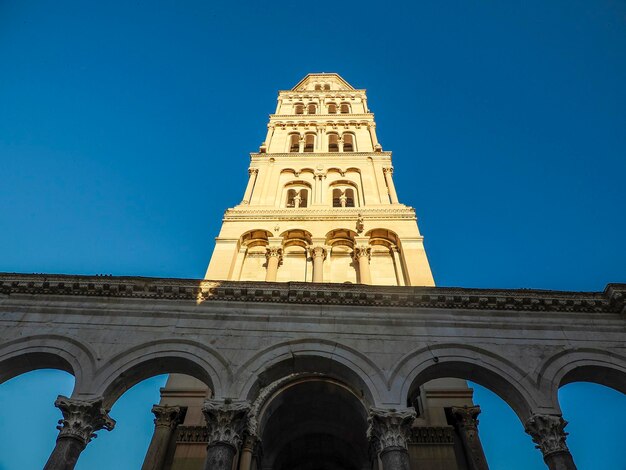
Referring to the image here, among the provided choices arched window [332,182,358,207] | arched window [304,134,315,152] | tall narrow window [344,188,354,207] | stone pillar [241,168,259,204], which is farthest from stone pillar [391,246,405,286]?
arched window [304,134,315,152]

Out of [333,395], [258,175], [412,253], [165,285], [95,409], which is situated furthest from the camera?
[258,175]

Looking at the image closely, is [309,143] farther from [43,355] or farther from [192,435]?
[43,355]

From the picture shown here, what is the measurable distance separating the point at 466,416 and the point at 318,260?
28.0 ft

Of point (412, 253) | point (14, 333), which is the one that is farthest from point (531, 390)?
point (14, 333)

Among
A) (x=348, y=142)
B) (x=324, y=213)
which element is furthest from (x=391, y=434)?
(x=348, y=142)

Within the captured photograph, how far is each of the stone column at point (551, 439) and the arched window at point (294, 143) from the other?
23.4m

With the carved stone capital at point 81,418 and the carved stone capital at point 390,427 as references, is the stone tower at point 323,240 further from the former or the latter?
the carved stone capital at point 81,418

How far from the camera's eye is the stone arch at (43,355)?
11.9 metres

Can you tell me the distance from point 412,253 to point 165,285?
11.0 metres

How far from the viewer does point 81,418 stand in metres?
10.6

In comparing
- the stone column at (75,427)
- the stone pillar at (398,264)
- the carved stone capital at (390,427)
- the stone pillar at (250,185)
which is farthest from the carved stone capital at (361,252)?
the stone column at (75,427)

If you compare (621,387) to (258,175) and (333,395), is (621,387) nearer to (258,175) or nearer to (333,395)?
(333,395)

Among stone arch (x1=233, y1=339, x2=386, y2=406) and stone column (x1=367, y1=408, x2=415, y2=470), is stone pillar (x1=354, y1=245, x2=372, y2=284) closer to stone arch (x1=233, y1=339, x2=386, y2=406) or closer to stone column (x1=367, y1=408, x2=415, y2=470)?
stone arch (x1=233, y1=339, x2=386, y2=406)

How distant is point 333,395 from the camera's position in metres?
14.7
